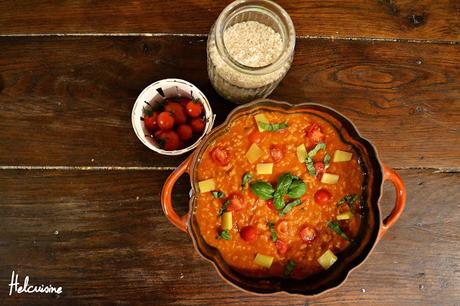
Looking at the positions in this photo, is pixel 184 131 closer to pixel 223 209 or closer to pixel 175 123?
pixel 175 123

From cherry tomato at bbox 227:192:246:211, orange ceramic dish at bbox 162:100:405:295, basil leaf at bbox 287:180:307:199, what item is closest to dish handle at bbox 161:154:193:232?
orange ceramic dish at bbox 162:100:405:295

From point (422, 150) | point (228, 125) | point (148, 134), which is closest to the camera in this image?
point (228, 125)

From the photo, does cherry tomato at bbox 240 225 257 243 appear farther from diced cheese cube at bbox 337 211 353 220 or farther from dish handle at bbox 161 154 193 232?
diced cheese cube at bbox 337 211 353 220

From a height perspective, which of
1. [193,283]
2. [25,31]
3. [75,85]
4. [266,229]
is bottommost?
[193,283]

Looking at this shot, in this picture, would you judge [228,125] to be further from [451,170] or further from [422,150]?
[451,170]

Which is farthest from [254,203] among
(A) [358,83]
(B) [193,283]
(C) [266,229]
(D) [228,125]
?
(A) [358,83]

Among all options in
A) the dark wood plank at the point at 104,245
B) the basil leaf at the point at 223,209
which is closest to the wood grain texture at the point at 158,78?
the dark wood plank at the point at 104,245

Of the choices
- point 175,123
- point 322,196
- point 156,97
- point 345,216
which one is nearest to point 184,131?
point 175,123

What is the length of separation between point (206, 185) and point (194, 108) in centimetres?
33

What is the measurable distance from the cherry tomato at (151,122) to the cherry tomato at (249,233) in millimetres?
567

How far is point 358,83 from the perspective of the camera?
6.70 feet

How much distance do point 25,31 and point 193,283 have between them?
1357 mm

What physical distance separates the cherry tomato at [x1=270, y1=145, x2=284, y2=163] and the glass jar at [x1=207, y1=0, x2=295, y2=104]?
235mm

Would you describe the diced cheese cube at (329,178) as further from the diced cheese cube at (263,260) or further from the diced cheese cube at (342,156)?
the diced cheese cube at (263,260)
